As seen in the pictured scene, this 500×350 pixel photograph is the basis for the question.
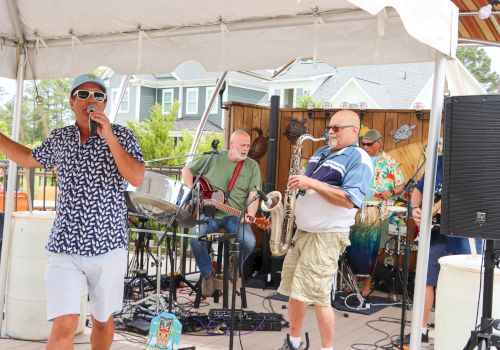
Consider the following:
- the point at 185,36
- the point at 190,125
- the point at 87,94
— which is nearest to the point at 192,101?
the point at 190,125

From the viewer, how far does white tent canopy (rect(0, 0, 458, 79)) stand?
3846mm

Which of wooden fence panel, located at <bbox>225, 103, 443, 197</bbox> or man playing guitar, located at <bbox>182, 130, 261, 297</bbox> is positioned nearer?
man playing guitar, located at <bbox>182, 130, 261, 297</bbox>

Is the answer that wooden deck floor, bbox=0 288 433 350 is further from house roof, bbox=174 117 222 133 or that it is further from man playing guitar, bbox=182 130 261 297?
house roof, bbox=174 117 222 133

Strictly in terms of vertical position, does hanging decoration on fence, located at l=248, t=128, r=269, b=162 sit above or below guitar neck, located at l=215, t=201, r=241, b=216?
above

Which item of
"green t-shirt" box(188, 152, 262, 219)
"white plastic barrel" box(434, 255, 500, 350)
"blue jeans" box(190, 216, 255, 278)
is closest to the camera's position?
"white plastic barrel" box(434, 255, 500, 350)

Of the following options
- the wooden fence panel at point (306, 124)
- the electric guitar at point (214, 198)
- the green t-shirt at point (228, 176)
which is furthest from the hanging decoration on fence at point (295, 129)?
the electric guitar at point (214, 198)

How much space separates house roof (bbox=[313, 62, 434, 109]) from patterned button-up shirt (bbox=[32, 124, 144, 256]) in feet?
68.3

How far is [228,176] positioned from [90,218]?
2.96 metres

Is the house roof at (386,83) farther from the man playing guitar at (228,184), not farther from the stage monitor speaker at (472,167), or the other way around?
the stage monitor speaker at (472,167)

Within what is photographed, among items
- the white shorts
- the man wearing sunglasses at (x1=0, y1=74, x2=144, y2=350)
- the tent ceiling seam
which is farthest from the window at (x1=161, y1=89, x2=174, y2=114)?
the white shorts

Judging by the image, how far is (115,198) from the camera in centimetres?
294

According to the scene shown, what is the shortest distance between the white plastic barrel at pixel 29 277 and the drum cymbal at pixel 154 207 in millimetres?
642

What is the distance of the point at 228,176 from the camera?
5754 mm

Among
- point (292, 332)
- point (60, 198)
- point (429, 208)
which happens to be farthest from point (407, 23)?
point (292, 332)
